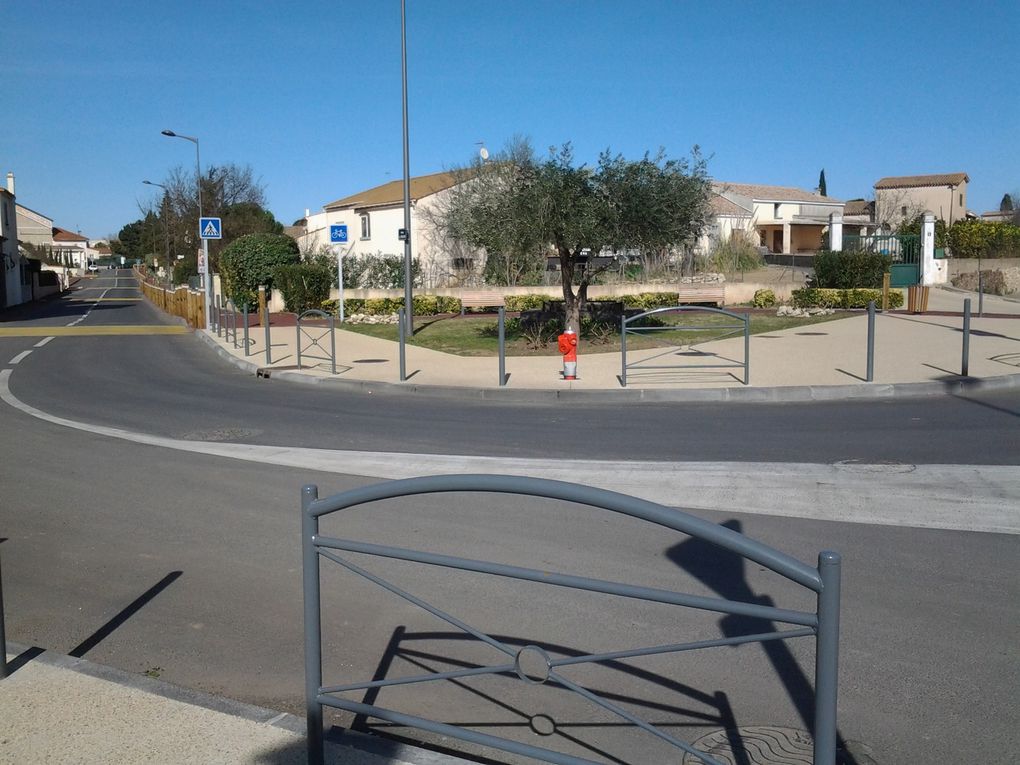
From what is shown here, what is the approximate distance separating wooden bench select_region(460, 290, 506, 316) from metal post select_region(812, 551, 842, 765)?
33479 millimetres

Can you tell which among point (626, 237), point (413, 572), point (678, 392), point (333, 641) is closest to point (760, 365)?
point (678, 392)

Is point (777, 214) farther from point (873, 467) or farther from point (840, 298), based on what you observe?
point (873, 467)

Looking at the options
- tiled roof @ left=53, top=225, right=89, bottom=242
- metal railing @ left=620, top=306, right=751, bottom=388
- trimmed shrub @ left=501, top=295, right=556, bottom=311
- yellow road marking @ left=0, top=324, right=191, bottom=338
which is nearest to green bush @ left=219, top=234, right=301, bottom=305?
yellow road marking @ left=0, top=324, right=191, bottom=338

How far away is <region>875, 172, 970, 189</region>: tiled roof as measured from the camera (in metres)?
62.3

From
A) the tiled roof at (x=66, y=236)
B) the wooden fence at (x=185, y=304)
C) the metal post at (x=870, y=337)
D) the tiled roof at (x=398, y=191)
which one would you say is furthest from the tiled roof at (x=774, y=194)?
the tiled roof at (x=66, y=236)

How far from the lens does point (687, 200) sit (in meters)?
21.8

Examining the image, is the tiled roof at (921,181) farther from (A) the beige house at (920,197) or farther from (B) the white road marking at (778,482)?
(B) the white road marking at (778,482)

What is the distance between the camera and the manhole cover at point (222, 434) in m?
12.4

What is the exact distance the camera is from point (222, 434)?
500 inches

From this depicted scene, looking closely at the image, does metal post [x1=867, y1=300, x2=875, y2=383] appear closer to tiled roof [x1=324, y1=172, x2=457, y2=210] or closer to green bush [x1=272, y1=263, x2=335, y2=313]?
green bush [x1=272, y1=263, x2=335, y2=313]

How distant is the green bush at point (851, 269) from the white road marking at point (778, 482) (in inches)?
943

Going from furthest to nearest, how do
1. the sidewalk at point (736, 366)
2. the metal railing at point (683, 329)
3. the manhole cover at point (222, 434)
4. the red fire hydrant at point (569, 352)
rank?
the red fire hydrant at point (569, 352) → the sidewalk at point (736, 366) → the metal railing at point (683, 329) → the manhole cover at point (222, 434)

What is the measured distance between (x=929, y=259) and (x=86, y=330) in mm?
30033

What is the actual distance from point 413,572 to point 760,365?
12690 mm
